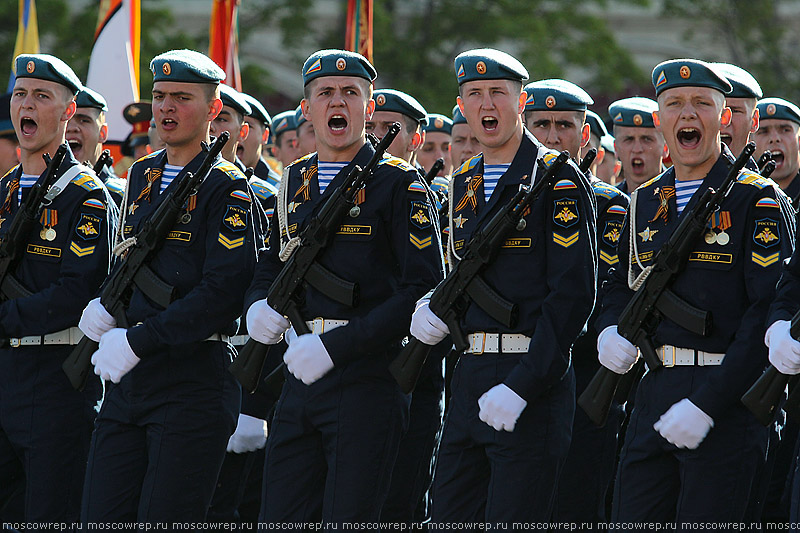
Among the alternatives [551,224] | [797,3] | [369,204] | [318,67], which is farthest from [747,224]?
[797,3]

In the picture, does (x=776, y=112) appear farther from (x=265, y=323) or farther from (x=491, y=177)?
(x=265, y=323)

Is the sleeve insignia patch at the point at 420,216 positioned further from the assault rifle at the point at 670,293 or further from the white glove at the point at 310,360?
the assault rifle at the point at 670,293

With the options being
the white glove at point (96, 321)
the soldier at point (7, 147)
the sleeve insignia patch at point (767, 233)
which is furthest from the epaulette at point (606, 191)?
the soldier at point (7, 147)

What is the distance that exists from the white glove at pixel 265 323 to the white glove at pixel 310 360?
271mm

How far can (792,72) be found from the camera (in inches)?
827

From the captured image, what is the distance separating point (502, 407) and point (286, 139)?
553cm

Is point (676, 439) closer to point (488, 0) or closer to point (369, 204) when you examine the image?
point (369, 204)

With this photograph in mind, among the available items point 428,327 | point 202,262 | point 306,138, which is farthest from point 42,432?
point 306,138

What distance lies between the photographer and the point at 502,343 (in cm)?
546

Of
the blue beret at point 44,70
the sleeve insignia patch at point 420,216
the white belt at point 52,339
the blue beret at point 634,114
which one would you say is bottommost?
the white belt at point 52,339

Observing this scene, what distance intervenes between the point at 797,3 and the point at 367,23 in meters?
14.5

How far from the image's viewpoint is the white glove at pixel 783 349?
485 cm

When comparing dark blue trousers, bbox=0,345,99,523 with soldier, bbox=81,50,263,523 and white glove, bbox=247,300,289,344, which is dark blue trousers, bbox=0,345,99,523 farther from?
white glove, bbox=247,300,289,344

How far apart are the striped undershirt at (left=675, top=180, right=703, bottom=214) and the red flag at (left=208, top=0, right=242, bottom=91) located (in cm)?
711
